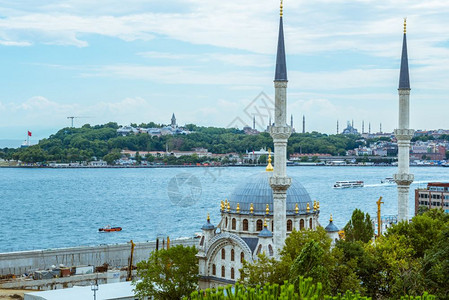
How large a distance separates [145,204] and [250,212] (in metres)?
91.5

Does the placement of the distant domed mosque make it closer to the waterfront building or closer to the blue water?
the blue water

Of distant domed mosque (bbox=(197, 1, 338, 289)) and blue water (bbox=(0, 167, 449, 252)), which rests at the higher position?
distant domed mosque (bbox=(197, 1, 338, 289))

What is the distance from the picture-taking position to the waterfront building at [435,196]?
9044 cm

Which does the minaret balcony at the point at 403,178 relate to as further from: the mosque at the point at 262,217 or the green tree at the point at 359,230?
the green tree at the point at 359,230

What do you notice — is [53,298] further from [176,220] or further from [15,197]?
[15,197]

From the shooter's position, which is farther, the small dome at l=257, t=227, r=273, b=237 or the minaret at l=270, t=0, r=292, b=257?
the small dome at l=257, t=227, r=273, b=237

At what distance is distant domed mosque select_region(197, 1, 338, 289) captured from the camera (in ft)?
129

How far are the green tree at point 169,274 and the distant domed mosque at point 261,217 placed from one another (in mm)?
779

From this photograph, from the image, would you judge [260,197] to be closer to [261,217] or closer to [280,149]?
[261,217]

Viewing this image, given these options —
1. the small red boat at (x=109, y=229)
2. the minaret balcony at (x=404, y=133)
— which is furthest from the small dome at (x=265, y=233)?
the small red boat at (x=109, y=229)

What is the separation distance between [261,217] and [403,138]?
12.6 m

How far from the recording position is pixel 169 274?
40469mm

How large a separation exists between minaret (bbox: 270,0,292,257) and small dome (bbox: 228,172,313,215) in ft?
9.59

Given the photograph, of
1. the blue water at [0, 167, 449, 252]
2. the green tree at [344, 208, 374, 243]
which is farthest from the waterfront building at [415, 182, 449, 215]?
the green tree at [344, 208, 374, 243]
